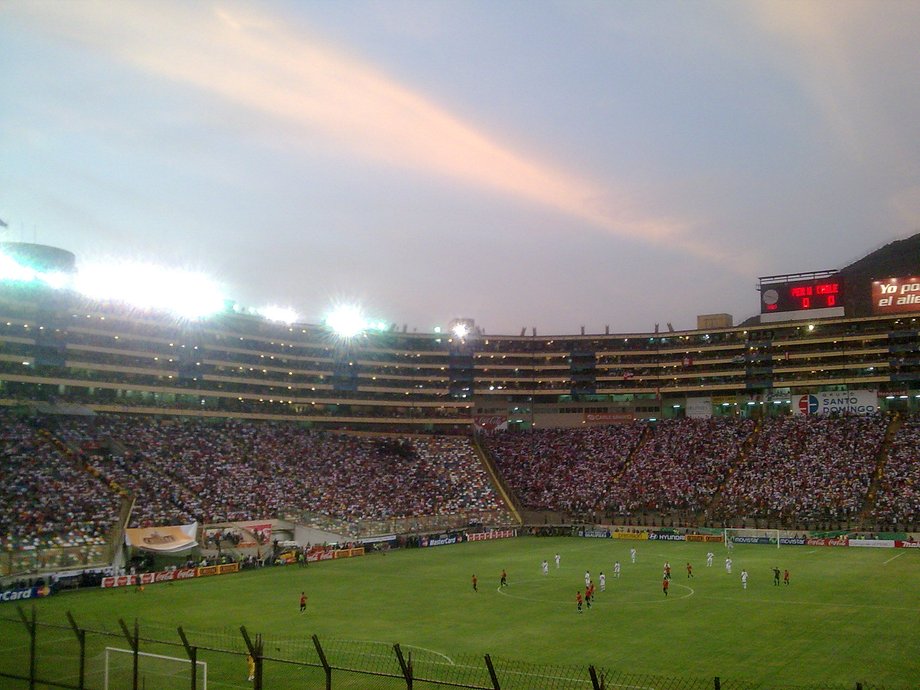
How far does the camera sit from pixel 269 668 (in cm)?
3347

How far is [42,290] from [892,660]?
263ft

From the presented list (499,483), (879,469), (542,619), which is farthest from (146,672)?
(499,483)

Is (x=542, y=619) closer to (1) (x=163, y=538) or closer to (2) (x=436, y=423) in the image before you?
(1) (x=163, y=538)

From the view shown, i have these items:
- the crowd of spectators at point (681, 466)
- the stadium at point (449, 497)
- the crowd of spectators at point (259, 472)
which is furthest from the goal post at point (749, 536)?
the crowd of spectators at point (259, 472)

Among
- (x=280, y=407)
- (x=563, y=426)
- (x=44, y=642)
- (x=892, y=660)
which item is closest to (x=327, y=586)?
(x=44, y=642)

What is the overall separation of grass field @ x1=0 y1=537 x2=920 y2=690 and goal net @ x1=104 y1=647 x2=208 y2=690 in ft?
3.19

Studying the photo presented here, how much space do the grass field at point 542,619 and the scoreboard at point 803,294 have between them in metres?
43.1

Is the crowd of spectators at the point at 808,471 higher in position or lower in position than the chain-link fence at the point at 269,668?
higher

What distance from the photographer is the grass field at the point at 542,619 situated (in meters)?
32.3

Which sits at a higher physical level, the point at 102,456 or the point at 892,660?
the point at 102,456

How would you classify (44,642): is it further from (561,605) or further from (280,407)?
(280,407)

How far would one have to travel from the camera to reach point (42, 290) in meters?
82.1

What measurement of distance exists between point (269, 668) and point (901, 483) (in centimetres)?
7105

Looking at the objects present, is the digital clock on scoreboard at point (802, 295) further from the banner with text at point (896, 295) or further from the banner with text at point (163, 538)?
the banner with text at point (163, 538)
